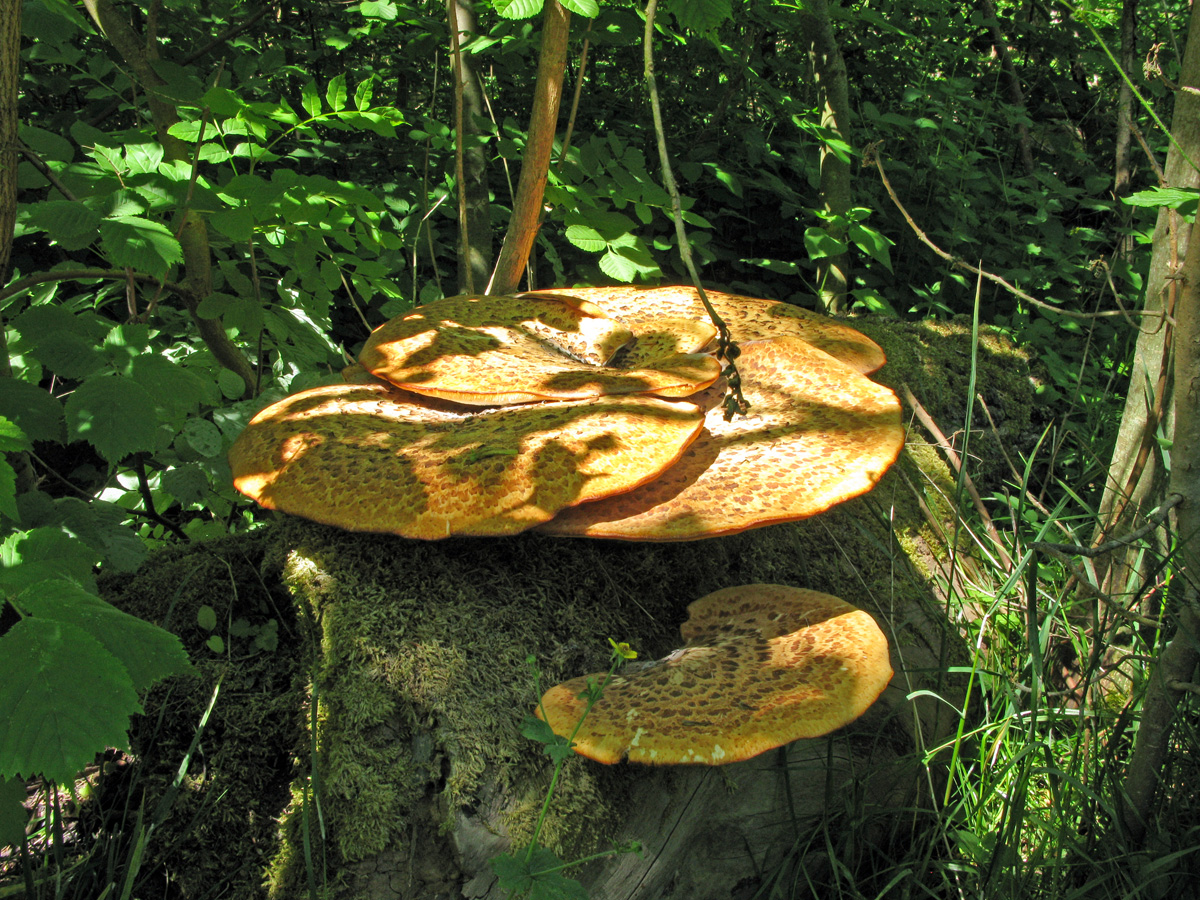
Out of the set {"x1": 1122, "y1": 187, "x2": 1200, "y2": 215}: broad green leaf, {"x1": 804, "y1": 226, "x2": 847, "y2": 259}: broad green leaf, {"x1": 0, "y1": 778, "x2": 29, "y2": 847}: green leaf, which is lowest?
{"x1": 0, "y1": 778, "x2": 29, "y2": 847}: green leaf

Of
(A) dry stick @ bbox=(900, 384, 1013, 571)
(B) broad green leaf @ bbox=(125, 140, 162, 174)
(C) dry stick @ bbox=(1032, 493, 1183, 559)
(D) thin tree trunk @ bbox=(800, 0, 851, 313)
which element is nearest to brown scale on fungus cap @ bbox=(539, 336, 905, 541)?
(C) dry stick @ bbox=(1032, 493, 1183, 559)

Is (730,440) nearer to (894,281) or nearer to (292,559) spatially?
(292,559)

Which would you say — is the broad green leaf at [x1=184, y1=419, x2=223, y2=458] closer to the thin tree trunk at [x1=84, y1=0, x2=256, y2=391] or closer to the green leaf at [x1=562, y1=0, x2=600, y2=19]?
the thin tree trunk at [x1=84, y1=0, x2=256, y2=391]

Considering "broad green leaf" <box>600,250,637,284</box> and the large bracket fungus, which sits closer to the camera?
the large bracket fungus

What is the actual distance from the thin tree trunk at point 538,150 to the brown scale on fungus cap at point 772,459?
5.47ft

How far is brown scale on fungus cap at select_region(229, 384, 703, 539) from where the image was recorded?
2.00 meters

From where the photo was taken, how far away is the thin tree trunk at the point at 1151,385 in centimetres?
254

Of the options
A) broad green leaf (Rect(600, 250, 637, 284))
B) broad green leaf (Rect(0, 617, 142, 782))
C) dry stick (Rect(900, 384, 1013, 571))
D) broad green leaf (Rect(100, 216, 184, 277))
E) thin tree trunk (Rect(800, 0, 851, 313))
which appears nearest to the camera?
broad green leaf (Rect(0, 617, 142, 782))

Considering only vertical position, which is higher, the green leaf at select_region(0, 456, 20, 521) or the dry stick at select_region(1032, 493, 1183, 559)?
the green leaf at select_region(0, 456, 20, 521)

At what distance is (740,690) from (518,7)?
2414 millimetres

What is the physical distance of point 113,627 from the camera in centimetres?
145

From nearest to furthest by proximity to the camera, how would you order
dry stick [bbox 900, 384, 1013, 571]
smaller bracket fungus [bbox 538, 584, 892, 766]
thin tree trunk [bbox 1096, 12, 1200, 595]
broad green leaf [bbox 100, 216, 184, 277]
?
1. smaller bracket fungus [bbox 538, 584, 892, 766]
2. broad green leaf [bbox 100, 216, 184, 277]
3. thin tree trunk [bbox 1096, 12, 1200, 595]
4. dry stick [bbox 900, 384, 1013, 571]

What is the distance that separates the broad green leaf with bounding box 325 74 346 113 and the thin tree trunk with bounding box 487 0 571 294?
997mm

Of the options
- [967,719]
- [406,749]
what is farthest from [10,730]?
[967,719]
